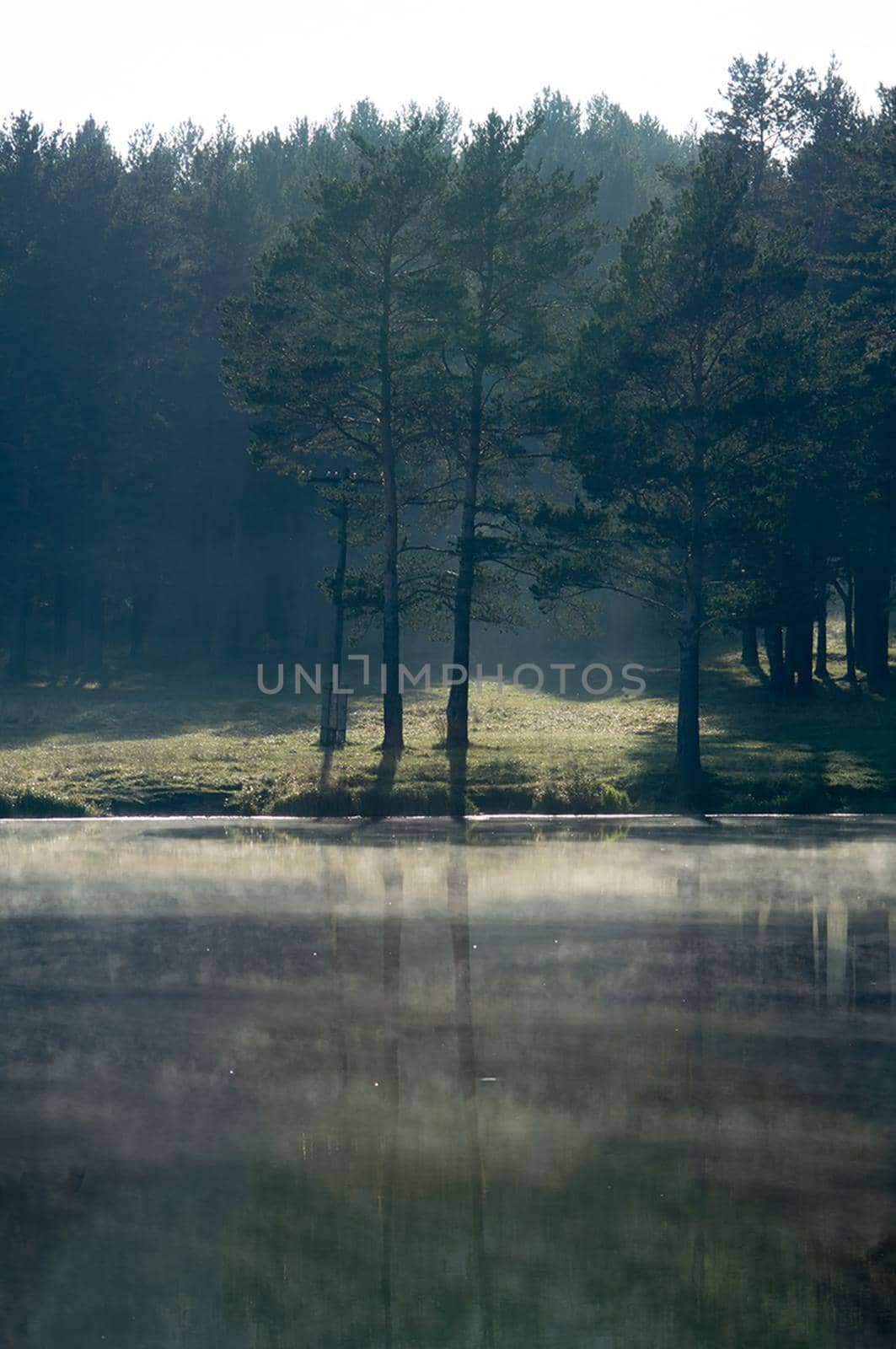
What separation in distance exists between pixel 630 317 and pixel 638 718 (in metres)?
14.5

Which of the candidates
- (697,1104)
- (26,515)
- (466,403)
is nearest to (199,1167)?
(697,1104)

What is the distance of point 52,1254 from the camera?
320 inches

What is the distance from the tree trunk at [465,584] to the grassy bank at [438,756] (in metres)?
0.75

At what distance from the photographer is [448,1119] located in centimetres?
1041

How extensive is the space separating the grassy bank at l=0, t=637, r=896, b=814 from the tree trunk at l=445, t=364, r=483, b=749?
747mm

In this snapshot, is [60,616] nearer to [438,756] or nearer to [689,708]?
[438,756]

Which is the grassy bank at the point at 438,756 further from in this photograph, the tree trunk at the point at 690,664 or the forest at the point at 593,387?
the forest at the point at 593,387

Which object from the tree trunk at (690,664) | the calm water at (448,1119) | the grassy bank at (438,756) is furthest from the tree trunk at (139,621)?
the calm water at (448,1119)

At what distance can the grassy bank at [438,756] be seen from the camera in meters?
29.6

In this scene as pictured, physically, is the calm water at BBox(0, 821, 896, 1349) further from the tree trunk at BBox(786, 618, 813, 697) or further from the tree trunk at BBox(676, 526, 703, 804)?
the tree trunk at BBox(786, 618, 813, 697)

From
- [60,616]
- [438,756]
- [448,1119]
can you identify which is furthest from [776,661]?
[448,1119]

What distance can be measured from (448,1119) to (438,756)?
2449 centimetres

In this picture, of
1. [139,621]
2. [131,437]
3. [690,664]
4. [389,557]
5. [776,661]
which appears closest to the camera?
[690,664]

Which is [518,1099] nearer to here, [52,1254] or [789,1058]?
[789,1058]
